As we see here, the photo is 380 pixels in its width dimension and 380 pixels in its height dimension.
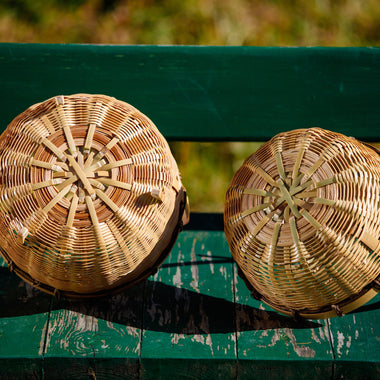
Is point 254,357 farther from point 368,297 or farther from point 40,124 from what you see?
point 40,124

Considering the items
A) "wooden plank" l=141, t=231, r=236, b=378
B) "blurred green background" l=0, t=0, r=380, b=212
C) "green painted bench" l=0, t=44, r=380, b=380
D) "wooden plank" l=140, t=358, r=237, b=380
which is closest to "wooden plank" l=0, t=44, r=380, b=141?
"green painted bench" l=0, t=44, r=380, b=380

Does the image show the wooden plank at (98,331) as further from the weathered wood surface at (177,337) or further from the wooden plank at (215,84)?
the wooden plank at (215,84)

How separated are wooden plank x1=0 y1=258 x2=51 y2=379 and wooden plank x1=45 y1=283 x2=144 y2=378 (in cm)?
4

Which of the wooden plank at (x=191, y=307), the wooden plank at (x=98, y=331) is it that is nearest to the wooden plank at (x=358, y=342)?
the wooden plank at (x=191, y=307)

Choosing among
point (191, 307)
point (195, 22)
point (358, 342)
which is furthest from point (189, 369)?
point (195, 22)

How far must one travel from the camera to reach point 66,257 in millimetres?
1540

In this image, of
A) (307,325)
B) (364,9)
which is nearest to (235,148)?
(364,9)

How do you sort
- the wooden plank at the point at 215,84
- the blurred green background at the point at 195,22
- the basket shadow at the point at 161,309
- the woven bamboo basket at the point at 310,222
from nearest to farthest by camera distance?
the woven bamboo basket at the point at 310,222 < the basket shadow at the point at 161,309 < the wooden plank at the point at 215,84 < the blurred green background at the point at 195,22

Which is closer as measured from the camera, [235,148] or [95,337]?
[95,337]

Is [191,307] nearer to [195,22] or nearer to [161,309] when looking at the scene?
[161,309]

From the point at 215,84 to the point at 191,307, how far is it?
853 mm

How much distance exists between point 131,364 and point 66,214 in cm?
48

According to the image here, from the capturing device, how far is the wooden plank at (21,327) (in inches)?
63.9

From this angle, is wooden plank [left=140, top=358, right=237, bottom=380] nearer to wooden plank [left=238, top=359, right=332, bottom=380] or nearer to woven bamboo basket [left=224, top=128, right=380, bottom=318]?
wooden plank [left=238, top=359, right=332, bottom=380]
